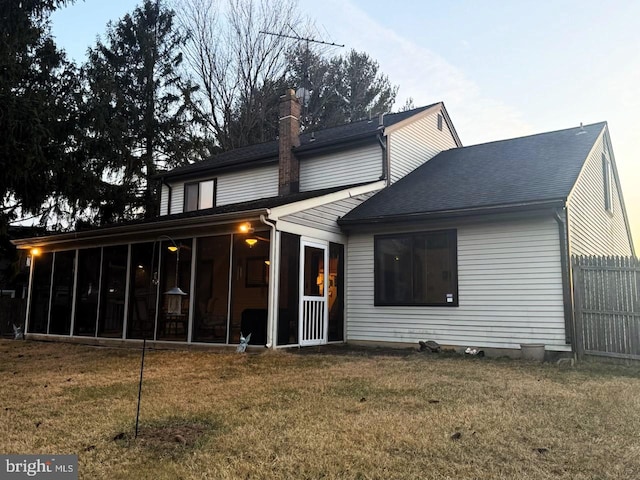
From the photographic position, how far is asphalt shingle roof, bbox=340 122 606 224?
877cm

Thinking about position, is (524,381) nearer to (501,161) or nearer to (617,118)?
(501,161)

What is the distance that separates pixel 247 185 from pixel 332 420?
10.6 metres

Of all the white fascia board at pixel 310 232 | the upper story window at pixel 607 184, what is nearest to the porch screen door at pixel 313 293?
the white fascia board at pixel 310 232

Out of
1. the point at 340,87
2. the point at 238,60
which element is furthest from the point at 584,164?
the point at 340,87

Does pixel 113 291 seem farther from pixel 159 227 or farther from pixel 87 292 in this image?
pixel 159 227

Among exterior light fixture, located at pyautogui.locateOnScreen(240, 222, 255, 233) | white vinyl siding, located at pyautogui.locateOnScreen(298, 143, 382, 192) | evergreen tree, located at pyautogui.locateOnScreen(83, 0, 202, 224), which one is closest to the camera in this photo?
exterior light fixture, located at pyautogui.locateOnScreen(240, 222, 255, 233)

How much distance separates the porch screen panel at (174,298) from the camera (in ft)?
31.3

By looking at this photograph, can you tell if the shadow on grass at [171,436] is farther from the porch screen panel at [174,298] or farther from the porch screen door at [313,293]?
the porch screen panel at [174,298]

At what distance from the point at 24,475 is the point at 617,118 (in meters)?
15.9

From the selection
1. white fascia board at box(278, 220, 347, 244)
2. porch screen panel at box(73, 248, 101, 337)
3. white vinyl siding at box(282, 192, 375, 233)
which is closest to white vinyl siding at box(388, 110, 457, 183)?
white vinyl siding at box(282, 192, 375, 233)

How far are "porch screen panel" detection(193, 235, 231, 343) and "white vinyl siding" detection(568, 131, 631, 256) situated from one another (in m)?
6.24

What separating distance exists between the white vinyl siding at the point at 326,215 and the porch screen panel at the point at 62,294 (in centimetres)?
615

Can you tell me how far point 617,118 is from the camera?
13867 millimetres

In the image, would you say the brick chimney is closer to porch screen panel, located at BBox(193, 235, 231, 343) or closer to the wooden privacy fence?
porch screen panel, located at BBox(193, 235, 231, 343)
